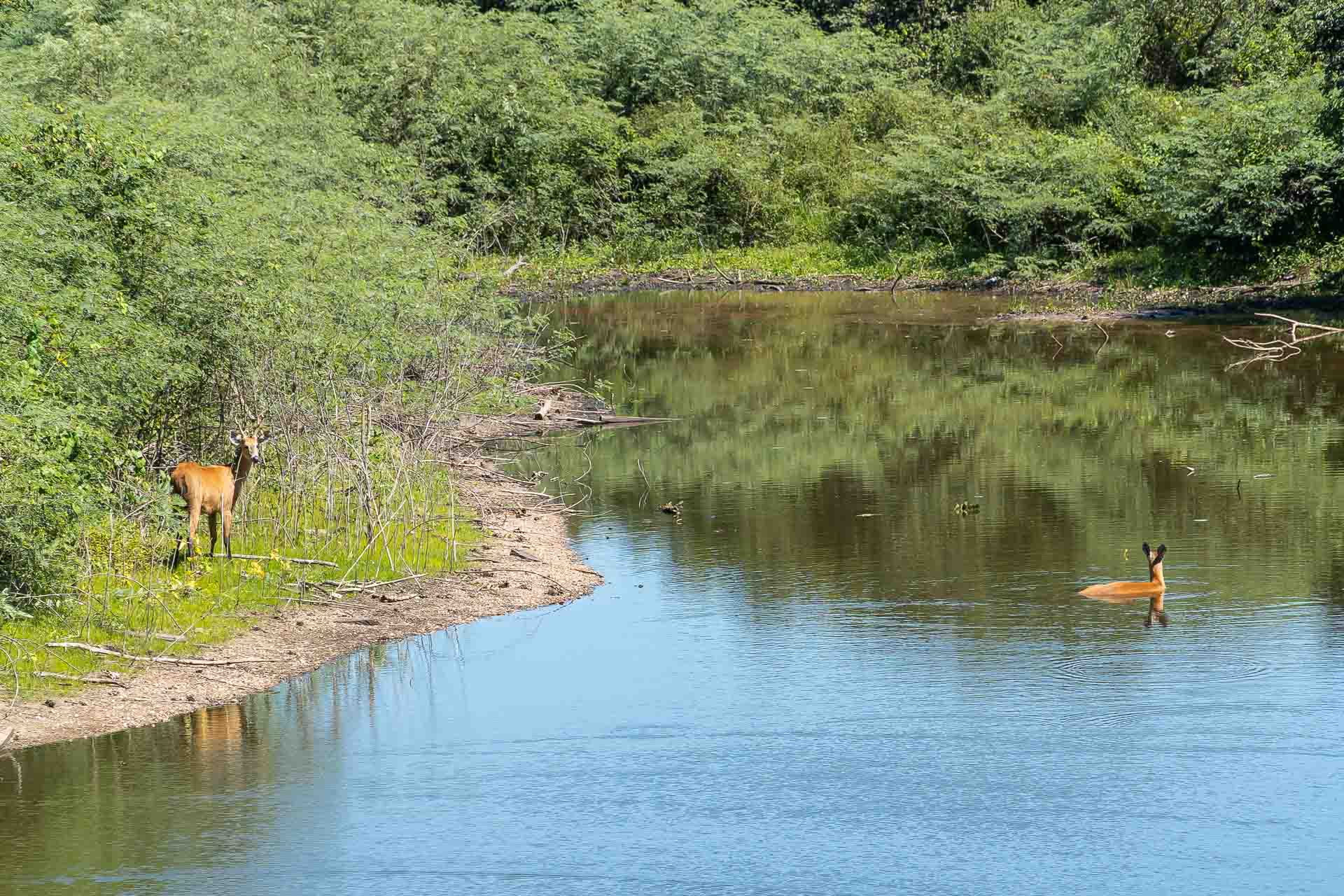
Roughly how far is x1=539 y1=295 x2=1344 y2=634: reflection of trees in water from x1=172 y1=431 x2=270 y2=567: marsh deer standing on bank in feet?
15.0

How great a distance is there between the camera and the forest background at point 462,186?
554 inches

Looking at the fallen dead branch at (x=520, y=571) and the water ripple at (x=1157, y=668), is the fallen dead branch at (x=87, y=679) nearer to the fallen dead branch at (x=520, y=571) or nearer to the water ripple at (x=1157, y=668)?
the fallen dead branch at (x=520, y=571)

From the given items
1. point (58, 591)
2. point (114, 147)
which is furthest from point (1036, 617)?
point (114, 147)

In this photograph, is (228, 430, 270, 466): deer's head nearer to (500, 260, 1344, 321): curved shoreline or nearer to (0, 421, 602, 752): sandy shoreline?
(0, 421, 602, 752): sandy shoreline

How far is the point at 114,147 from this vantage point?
15914 mm

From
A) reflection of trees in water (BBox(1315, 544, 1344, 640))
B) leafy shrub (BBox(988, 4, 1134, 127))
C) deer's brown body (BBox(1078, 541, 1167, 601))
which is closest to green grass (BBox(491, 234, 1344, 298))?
leafy shrub (BBox(988, 4, 1134, 127))

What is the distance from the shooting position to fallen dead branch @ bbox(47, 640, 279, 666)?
12.1m

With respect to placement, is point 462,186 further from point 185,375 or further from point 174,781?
point 174,781

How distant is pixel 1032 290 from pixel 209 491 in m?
30.0

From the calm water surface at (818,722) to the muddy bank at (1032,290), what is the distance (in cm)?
1452

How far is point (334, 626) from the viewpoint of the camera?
14000mm

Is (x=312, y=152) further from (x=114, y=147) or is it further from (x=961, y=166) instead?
(x=961, y=166)

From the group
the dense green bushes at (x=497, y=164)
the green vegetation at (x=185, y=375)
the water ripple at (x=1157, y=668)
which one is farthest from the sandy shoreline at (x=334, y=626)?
the water ripple at (x=1157, y=668)


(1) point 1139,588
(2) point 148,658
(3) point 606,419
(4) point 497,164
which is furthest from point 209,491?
(4) point 497,164
